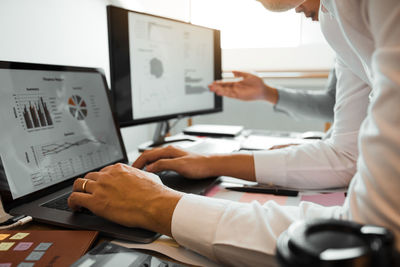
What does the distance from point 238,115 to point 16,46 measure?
127 cm

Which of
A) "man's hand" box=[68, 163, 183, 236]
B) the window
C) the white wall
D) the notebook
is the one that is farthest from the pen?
the window

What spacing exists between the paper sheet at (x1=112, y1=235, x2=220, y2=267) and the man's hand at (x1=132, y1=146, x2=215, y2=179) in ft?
0.88

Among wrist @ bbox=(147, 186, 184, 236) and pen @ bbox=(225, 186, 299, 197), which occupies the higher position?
wrist @ bbox=(147, 186, 184, 236)

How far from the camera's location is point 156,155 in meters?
0.79

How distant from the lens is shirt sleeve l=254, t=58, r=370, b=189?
0.77m

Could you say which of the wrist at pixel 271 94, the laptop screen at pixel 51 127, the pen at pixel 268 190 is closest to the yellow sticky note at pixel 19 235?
the laptop screen at pixel 51 127

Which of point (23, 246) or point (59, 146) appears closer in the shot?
point (23, 246)

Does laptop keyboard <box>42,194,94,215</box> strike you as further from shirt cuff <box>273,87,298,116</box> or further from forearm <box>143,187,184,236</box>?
shirt cuff <box>273,87,298,116</box>

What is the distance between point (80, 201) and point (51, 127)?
0.77 ft

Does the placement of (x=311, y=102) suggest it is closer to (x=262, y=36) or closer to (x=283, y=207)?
(x=262, y=36)

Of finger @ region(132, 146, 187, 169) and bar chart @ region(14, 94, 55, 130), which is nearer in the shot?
bar chart @ region(14, 94, 55, 130)

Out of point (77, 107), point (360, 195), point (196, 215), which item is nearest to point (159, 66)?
point (77, 107)

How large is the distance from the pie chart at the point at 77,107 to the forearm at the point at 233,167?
13.0 inches

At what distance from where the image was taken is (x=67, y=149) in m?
0.71
